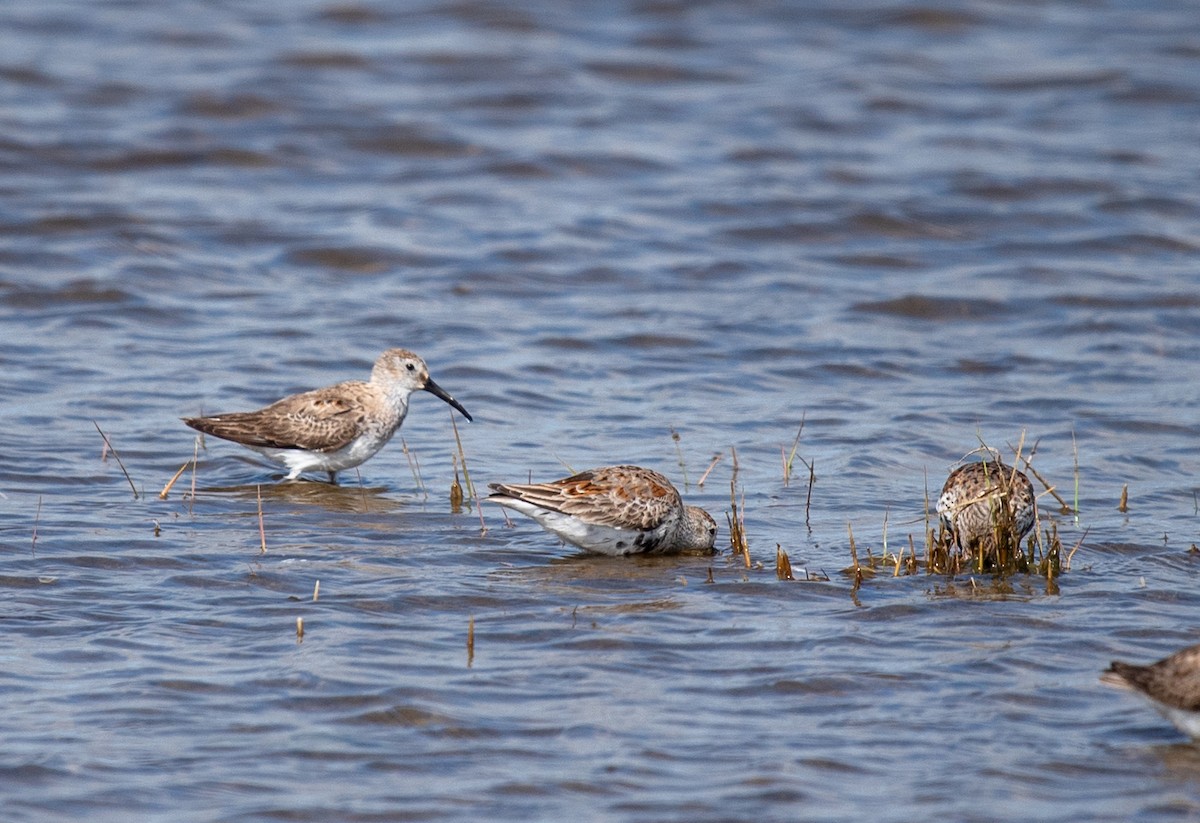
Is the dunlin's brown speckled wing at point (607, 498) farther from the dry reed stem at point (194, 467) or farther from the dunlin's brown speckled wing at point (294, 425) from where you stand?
the dunlin's brown speckled wing at point (294, 425)

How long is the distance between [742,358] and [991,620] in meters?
6.61

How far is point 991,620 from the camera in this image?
322 inches

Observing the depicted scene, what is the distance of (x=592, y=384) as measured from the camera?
45.4 ft

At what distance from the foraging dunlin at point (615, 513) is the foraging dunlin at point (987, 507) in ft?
4.53

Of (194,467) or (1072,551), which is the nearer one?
(1072,551)

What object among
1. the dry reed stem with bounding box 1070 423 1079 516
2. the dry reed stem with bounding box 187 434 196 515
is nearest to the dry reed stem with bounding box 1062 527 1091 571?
the dry reed stem with bounding box 1070 423 1079 516

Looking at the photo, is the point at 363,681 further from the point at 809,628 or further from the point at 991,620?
the point at 991,620

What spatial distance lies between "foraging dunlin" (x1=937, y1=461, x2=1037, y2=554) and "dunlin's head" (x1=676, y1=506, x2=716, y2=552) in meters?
1.31

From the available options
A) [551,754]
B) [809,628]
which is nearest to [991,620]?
[809,628]

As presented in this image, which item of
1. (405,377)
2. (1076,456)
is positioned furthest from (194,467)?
(1076,456)

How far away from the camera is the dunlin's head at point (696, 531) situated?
31.6 feet

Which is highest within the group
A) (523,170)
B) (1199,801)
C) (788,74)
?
(788,74)

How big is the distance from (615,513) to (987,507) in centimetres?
205

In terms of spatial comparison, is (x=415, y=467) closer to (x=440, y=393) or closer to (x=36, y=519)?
(x=440, y=393)
